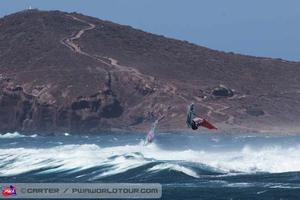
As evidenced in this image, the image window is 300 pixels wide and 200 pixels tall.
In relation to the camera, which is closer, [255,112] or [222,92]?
[255,112]

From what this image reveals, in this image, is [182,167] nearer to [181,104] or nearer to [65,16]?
[181,104]

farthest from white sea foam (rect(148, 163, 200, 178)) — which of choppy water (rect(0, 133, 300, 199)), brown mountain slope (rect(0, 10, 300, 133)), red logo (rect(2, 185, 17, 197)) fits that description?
brown mountain slope (rect(0, 10, 300, 133))

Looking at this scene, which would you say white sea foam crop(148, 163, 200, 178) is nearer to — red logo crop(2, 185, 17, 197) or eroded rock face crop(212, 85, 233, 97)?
red logo crop(2, 185, 17, 197)

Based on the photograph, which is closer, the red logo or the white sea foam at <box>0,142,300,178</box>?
the red logo

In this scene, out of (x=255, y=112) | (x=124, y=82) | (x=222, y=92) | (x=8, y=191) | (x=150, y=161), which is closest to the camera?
(x=8, y=191)

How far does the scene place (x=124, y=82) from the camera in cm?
13550

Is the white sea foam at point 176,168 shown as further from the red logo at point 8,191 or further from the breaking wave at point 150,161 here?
the red logo at point 8,191

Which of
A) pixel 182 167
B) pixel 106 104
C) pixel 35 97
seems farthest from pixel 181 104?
pixel 182 167

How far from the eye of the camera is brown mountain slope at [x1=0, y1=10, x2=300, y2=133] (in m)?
128

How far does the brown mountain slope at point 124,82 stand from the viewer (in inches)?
5044

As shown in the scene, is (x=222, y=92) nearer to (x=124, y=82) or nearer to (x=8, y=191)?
(x=124, y=82)

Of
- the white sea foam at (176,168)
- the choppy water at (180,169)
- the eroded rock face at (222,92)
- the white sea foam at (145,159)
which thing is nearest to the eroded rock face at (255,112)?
the eroded rock face at (222,92)

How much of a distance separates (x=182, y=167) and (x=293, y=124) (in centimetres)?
7028

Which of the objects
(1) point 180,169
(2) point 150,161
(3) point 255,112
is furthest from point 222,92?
(1) point 180,169
